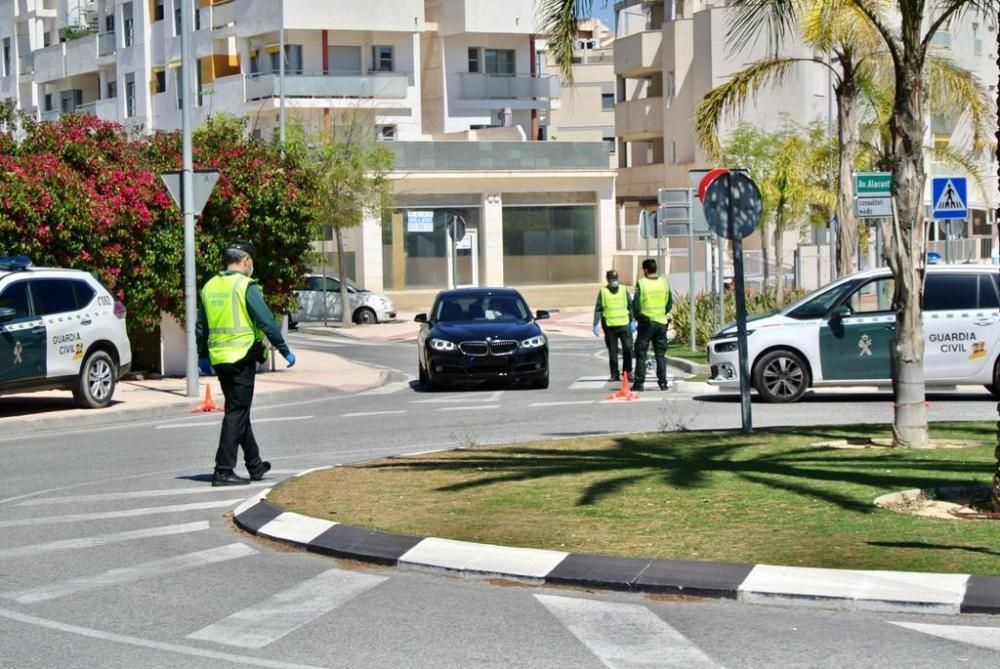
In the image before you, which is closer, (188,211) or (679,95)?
(188,211)

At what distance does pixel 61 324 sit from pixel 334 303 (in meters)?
31.0

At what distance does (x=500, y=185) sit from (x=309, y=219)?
29856 millimetres

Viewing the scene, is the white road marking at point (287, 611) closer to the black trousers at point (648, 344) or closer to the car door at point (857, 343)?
the car door at point (857, 343)

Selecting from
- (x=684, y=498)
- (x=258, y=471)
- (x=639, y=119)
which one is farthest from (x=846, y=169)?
(x=639, y=119)

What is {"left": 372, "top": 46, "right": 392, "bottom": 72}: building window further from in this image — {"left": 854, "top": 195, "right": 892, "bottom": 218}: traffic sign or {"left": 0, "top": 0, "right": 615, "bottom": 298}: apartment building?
{"left": 854, "top": 195, "right": 892, "bottom": 218}: traffic sign

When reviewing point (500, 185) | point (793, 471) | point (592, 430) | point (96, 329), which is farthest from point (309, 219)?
point (500, 185)

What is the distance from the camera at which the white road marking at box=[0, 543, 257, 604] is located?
9359 mm

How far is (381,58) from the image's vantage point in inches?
2589

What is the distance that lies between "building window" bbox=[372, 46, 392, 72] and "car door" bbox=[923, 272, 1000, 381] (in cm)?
4627

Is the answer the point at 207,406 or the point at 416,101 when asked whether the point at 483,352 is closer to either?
the point at 207,406

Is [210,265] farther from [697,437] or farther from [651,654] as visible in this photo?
[651,654]

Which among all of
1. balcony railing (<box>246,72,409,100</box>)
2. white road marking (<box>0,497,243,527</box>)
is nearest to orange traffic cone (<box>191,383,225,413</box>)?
white road marking (<box>0,497,243,527</box>)

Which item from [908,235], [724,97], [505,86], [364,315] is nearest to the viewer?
[908,235]

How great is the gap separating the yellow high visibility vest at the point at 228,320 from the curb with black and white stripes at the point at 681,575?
3201mm
